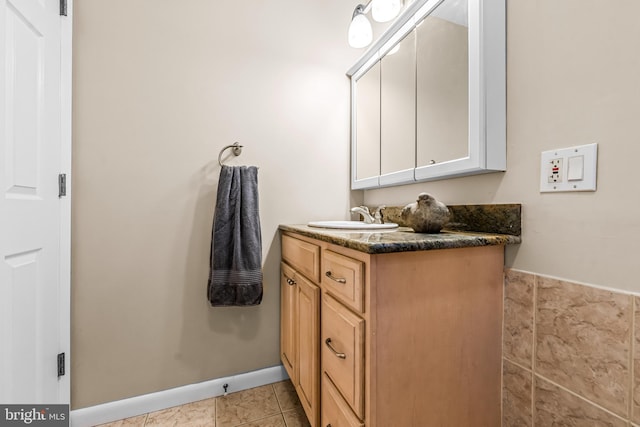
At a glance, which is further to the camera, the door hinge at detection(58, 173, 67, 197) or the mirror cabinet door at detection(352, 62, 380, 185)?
the mirror cabinet door at detection(352, 62, 380, 185)

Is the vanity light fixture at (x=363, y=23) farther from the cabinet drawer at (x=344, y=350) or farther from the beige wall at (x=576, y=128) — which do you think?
the cabinet drawer at (x=344, y=350)

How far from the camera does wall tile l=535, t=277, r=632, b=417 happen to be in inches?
25.7

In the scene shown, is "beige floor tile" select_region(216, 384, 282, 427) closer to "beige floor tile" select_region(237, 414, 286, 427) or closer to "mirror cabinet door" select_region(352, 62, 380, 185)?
"beige floor tile" select_region(237, 414, 286, 427)

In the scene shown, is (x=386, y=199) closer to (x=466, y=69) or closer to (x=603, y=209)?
(x=466, y=69)

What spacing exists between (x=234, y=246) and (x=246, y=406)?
0.80 m

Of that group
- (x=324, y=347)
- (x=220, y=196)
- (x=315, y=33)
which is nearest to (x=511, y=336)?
(x=324, y=347)

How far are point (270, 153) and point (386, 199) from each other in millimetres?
712

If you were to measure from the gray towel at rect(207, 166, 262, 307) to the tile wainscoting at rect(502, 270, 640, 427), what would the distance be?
3.50 ft

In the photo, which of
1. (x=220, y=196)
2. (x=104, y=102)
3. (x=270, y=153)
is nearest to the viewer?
(x=104, y=102)

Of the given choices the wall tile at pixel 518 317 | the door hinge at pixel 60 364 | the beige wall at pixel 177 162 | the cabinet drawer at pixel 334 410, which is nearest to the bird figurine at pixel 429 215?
the wall tile at pixel 518 317

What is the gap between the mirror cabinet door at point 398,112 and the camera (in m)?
1.26

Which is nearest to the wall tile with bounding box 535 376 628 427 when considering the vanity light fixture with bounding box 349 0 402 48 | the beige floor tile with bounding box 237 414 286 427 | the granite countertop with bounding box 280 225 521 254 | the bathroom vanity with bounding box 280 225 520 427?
the bathroom vanity with bounding box 280 225 520 427

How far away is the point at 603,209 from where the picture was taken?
26.9 inches

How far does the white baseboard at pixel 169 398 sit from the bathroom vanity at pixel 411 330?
65 cm
